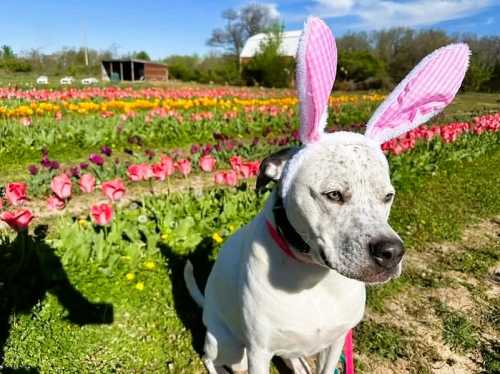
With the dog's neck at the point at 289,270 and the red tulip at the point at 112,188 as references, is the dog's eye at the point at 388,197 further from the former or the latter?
the red tulip at the point at 112,188

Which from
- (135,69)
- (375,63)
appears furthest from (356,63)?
Result: (135,69)

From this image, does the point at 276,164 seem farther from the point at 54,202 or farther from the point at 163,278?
the point at 54,202

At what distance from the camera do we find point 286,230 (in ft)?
5.55

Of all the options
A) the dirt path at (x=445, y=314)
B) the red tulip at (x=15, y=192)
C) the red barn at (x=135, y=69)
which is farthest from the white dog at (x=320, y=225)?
the red barn at (x=135, y=69)

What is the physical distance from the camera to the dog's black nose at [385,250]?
55.9 inches

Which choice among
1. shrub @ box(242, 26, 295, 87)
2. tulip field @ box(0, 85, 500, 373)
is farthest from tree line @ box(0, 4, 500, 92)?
tulip field @ box(0, 85, 500, 373)

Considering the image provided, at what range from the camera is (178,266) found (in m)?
3.38

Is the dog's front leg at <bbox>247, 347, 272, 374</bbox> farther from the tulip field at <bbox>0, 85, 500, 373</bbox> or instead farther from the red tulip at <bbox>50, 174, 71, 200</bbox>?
the red tulip at <bbox>50, 174, 71, 200</bbox>

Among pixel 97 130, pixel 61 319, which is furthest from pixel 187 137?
pixel 61 319

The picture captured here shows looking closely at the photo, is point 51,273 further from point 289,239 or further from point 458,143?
point 458,143

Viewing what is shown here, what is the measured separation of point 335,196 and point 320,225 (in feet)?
0.40

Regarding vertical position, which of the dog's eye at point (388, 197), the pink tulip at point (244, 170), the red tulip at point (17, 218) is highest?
the dog's eye at point (388, 197)

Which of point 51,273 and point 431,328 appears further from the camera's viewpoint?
point 431,328

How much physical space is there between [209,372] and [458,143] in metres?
7.44
